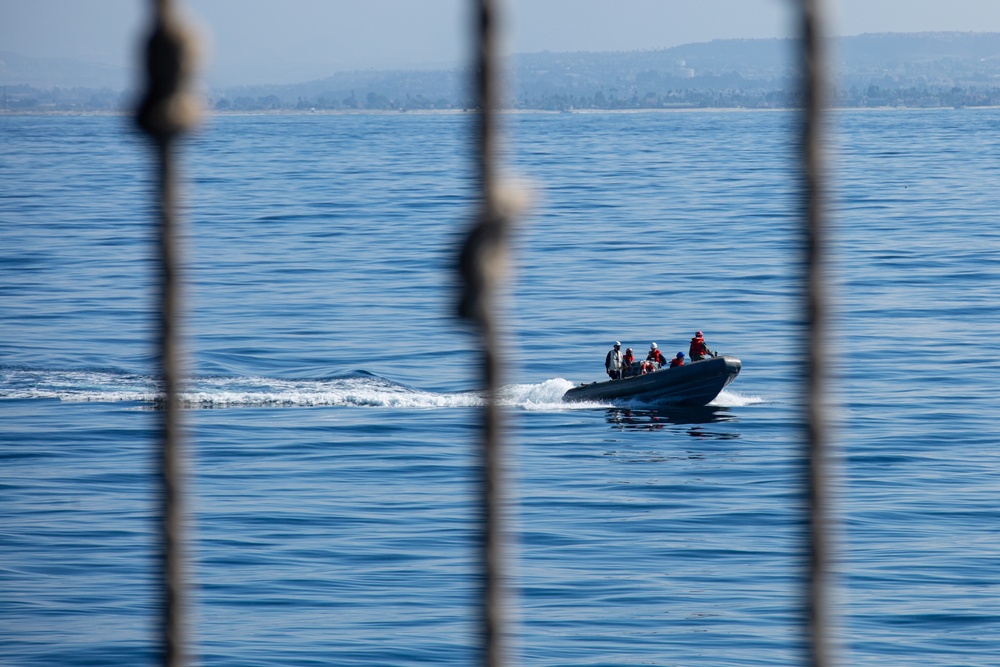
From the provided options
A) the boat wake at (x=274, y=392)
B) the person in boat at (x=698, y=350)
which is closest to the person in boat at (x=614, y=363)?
the boat wake at (x=274, y=392)

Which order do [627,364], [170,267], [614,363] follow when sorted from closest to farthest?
[170,267], [614,363], [627,364]

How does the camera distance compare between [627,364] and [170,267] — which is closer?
[170,267]

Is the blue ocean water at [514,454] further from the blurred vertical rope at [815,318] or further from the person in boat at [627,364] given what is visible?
the person in boat at [627,364]

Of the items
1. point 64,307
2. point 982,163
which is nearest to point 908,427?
point 64,307

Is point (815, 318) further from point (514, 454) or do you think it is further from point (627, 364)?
point (627, 364)

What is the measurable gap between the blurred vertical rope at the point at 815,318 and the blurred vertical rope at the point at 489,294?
A: 83 cm

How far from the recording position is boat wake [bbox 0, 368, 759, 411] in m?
35.0

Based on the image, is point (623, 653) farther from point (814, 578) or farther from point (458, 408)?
point (458, 408)

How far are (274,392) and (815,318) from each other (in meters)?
33.1

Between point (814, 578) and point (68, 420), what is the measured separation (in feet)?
103

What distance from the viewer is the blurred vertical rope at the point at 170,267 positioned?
3.55 metres

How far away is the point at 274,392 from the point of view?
36.1 m

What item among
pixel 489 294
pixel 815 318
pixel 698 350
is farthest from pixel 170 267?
pixel 698 350

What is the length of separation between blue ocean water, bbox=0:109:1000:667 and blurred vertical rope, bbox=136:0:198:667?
35 centimetres
